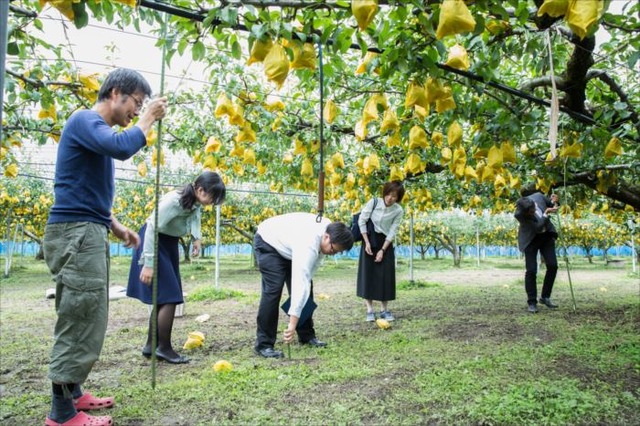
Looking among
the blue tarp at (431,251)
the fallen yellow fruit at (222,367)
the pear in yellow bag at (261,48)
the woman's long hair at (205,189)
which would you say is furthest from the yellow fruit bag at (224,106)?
the blue tarp at (431,251)

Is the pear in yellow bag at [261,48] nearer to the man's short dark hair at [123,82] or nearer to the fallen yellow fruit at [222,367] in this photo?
the man's short dark hair at [123,82]

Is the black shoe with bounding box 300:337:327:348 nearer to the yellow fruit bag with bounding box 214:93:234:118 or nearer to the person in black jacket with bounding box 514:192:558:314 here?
the yellow fruit bag with bounding box 214:93:234:118

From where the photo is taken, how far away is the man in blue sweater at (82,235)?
201 cm

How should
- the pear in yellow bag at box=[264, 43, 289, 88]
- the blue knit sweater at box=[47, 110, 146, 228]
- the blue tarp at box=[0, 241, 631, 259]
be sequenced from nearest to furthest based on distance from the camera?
the pear in yellow bag at box=[264, 43, 289, 88], the blue knit sweater at box=[47, 110, 146, 228], the blue tarp at box=[0, 241, 631, 259]

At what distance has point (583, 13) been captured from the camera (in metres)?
1.34

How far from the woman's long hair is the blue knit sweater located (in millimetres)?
1090

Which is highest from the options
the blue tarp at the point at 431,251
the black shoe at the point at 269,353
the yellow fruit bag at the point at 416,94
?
the yellow fruit bag at the point at 416,94

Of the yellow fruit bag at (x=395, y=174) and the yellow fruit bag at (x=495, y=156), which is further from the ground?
the yellow fruit bag at (x=395, y=174)

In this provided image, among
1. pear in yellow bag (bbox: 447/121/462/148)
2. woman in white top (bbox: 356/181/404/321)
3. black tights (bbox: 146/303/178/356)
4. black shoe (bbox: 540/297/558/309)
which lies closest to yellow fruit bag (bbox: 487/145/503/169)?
pear in yellow bag (bbox: 447/121/462/148)

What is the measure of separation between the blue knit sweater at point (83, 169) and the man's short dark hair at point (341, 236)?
146 centimetres

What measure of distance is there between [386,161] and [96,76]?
3821 mm

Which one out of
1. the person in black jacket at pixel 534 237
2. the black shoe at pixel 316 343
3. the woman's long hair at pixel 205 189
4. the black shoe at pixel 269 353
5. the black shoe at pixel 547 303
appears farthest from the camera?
the black shoe at pixel 547 303

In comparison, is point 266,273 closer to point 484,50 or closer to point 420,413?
point 420,413

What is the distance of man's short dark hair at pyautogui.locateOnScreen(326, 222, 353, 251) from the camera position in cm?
311
